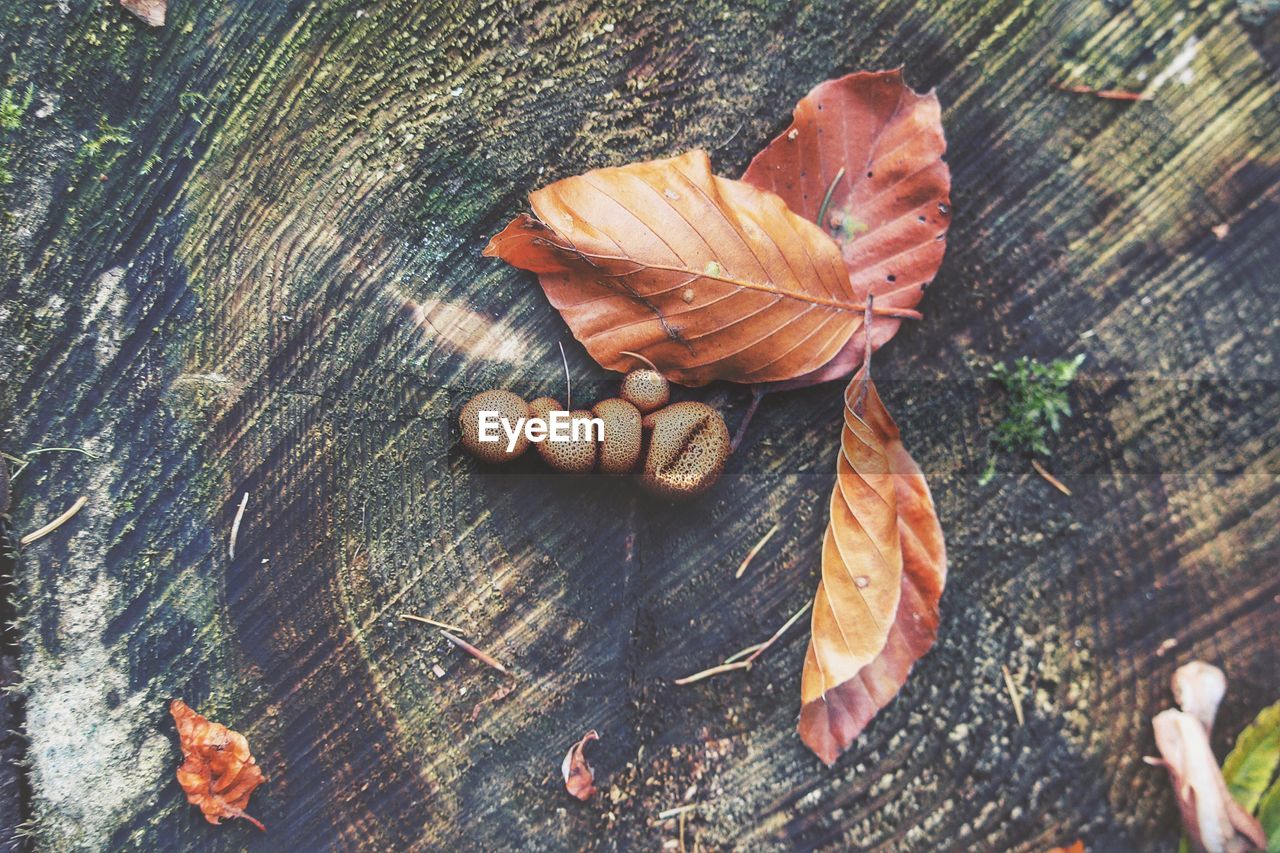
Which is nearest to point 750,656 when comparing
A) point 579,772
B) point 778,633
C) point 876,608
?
point 778,633

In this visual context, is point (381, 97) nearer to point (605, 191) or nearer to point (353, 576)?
point (605, 191)

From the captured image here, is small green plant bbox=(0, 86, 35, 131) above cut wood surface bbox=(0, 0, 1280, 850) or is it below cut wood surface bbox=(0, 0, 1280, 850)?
above

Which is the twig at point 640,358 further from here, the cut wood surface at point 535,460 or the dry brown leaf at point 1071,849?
the dry brown leaf at point 1071,849

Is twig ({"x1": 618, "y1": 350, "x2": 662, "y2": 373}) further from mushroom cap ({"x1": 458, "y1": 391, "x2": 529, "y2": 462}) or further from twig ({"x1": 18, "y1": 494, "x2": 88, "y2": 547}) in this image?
twig ({"x1": 18, "y1": 494, "x2": 88, "y2": 547})

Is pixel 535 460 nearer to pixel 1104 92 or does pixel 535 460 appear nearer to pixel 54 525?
pixel 54 525

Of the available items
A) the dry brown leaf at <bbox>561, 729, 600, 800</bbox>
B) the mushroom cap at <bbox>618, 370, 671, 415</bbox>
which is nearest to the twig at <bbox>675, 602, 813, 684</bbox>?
the dry brown leaf at <bbox>561, 729, 600, 800</bbox>

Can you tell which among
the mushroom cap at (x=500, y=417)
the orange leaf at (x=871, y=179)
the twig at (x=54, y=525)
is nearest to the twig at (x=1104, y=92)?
the orange leaf at (x=871, y=179)
